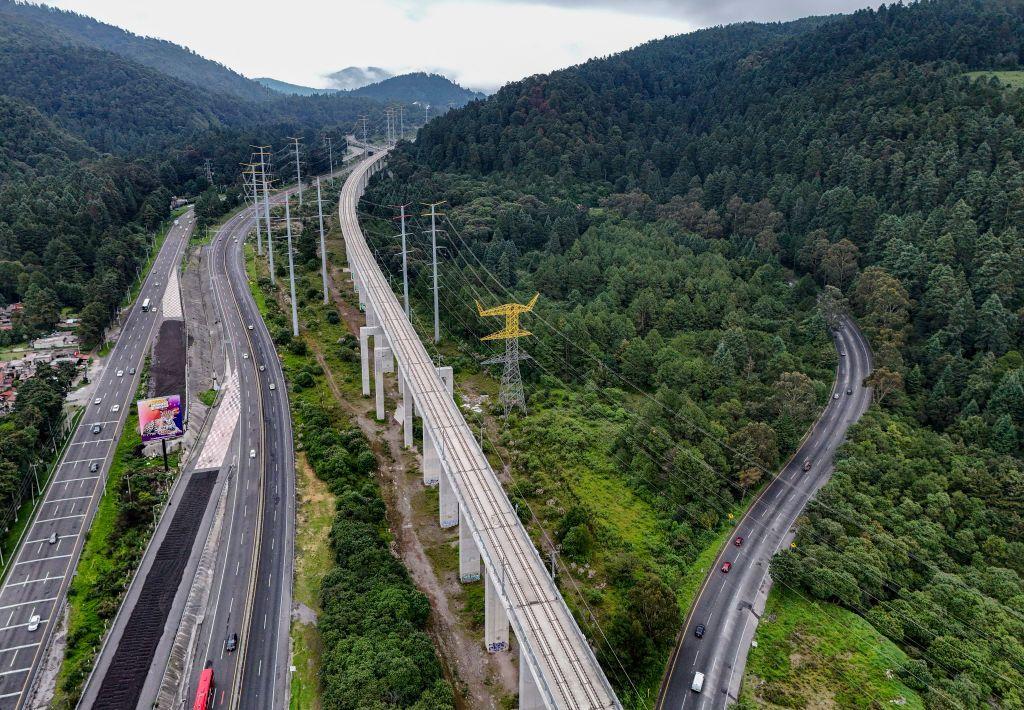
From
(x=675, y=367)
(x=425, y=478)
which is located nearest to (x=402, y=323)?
(x=425, y=478)

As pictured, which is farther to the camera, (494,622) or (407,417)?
(407,417)

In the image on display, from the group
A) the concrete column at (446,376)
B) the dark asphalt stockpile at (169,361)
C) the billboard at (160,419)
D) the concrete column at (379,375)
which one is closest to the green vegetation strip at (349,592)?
the concrete column at (379,375)

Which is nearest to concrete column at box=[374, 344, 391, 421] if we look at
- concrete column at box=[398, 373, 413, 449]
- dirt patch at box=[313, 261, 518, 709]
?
dirt patch at box=[313, 261, 518, 709]

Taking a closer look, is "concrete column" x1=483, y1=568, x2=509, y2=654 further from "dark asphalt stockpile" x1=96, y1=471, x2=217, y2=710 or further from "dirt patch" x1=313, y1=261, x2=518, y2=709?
"dark asphalt stockpile" x1=96, y1=471, x2=217, y2=710

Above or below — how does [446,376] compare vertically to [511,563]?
above

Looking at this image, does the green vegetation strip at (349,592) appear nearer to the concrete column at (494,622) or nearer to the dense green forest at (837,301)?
the concrete column at (494,622)

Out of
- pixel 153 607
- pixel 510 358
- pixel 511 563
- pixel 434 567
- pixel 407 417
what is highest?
pixel 510 358

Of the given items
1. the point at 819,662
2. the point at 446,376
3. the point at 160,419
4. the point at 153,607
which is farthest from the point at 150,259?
the point at 819,662

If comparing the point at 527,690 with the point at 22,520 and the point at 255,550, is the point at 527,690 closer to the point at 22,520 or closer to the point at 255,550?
the point at 255,550
